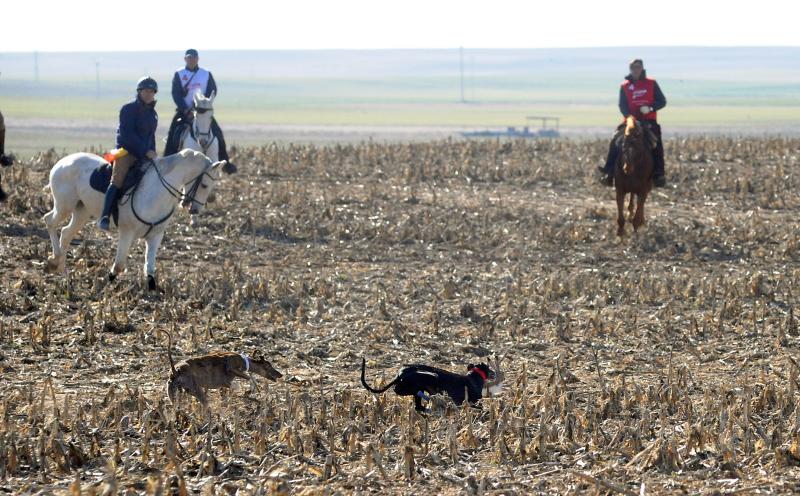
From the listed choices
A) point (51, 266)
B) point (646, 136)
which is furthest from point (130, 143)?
point (646, 136)

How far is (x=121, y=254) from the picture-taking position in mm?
14742

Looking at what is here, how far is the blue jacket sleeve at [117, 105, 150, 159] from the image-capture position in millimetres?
14773

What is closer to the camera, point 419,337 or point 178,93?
point 419,337

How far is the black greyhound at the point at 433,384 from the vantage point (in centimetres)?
959

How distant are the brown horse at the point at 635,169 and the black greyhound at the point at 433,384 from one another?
10.3m

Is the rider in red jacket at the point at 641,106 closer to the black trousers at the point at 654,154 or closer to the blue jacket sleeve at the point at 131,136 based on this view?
the black trousers at the point at 654,154

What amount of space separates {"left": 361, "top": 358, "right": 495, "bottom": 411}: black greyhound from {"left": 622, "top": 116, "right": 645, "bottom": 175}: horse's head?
1045 centimetres

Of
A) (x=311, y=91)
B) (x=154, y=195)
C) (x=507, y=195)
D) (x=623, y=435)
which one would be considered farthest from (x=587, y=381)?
(x=311, y=91)

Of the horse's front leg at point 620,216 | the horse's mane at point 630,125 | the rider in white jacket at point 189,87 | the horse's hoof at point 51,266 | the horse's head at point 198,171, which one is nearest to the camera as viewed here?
the horse's head at point 198,171

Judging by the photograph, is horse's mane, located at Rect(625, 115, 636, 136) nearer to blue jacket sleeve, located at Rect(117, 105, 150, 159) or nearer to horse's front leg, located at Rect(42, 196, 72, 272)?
blue jacket sleeve, located at Rect(117, 105, 150, 159)

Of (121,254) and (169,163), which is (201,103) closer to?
(169,163)

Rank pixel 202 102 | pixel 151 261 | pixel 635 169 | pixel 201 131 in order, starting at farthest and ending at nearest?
pixel 635 169 → pixel 201 131 → pixel 202 102 → pixel 151 261

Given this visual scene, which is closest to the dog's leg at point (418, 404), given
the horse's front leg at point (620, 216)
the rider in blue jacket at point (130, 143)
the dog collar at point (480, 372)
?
the dog collar at point (480, 372)

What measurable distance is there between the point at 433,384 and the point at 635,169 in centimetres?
1088
